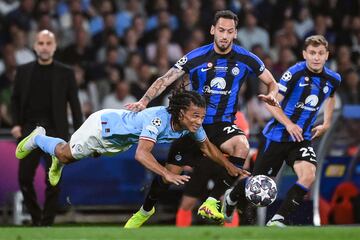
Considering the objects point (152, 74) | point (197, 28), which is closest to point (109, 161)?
point (152, 74)

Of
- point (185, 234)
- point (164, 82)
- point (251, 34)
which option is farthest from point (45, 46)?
point (251, 34)

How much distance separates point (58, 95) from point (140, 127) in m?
2.84

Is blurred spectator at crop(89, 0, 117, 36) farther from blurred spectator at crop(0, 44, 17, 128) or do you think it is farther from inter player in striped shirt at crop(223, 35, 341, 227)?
inter player in striped shirt at crop(223, 35, 341, 227)

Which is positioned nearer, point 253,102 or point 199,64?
point 199,64

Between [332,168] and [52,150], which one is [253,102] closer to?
[332,168]

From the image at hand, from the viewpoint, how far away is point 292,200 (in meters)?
13.4

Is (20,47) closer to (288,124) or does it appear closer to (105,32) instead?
(105,32)

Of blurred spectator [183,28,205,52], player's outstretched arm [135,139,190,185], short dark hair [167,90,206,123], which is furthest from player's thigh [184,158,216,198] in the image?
blurred spectator [183,28,205,52]

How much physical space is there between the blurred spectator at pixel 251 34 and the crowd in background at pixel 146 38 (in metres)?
Answer: 0.02

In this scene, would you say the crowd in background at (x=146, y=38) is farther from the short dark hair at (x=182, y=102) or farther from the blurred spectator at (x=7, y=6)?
the short dark hair at (x=182, y=102)

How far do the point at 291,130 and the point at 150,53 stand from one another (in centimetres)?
773

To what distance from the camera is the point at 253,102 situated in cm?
1972

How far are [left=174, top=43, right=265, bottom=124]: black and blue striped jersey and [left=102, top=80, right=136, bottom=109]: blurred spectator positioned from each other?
18.6ft

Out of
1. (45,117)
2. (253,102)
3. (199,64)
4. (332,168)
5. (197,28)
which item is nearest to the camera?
(199,64)
